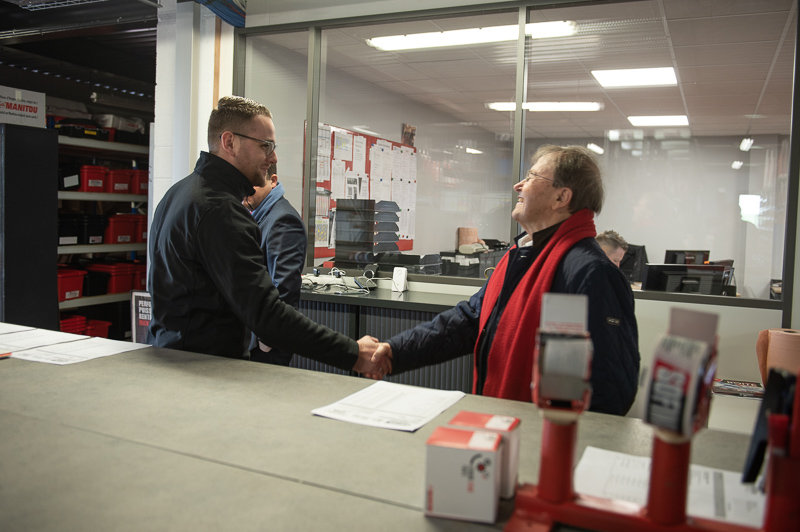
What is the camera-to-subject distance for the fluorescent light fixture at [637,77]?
18.1ft

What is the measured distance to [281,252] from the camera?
2.77m

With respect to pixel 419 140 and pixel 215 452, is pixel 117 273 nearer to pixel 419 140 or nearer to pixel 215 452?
pixel 419 140

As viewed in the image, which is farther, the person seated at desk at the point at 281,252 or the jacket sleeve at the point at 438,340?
the person seated at desk at the point at 281,252

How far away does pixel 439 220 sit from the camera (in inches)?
291

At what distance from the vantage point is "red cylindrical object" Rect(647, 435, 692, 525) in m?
0.77

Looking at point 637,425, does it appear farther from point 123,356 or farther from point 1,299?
point 1,299

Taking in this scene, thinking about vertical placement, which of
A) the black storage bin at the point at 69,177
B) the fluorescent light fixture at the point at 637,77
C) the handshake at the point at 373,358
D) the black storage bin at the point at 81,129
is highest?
the fluorescent light fixture at the point at 637,77

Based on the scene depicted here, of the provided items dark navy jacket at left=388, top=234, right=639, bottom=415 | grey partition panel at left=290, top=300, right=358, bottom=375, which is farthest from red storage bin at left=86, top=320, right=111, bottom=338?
dark navy jacket at left=388, top=234, right=639, bottom=415

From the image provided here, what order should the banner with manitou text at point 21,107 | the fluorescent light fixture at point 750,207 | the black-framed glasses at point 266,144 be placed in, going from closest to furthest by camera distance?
the black-framed glasses at point 266,144
the fluorescent light fixture at point 750,207
the banner with manitou text at point 21,107

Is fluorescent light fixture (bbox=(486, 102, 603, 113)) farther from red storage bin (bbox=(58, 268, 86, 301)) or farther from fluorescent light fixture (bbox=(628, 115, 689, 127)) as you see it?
red storage bin (bbox=(58, 268, 86, 301))

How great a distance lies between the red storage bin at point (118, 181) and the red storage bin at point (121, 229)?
10.1 inches

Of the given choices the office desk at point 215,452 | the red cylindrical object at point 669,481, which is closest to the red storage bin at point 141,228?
the office desk at point 215,452

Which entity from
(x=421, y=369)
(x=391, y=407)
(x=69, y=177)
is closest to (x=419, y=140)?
(x=69, y=177)

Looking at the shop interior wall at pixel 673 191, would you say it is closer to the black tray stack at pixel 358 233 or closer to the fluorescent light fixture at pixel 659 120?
the fluorescent light fixture at pixel 659 120
